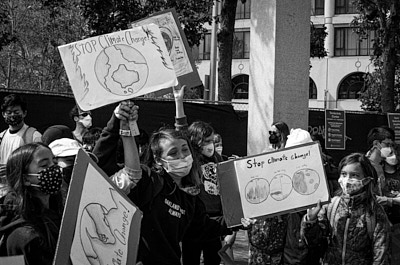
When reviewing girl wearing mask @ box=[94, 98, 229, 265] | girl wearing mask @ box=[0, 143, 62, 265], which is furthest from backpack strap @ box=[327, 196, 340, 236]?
Result: girl wearing mask @ box=[0, 143, 62, 265]

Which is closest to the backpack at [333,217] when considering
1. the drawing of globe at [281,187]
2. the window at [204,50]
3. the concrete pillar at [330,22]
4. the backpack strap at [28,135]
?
the drawing of globe at [281,187]

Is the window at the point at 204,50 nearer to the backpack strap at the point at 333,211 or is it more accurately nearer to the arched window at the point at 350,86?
the arched window at the point at 350,86

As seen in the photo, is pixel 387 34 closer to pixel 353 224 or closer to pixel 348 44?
pixel 353 224

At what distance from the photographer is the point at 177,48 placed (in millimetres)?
6242

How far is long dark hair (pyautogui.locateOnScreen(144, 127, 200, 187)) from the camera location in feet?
14.5

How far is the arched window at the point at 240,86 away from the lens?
44.4m

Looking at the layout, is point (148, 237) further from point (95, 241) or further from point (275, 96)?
point (275, 96)

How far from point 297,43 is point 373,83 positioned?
69.4 feet

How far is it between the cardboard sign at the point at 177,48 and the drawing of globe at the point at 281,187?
1.57 metres

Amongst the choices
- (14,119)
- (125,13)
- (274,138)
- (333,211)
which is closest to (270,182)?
(333,211)

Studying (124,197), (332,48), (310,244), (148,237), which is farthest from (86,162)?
(332,48)

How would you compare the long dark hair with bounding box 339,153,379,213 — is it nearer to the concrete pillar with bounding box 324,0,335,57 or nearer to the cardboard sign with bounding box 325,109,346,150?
the cardboard sign with bounding box 325,109,346,150

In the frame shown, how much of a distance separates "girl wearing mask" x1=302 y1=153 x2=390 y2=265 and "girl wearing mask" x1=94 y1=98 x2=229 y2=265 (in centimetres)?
88

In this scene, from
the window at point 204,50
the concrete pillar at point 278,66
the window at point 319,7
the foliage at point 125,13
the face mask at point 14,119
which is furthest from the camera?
the window at point 204,50
